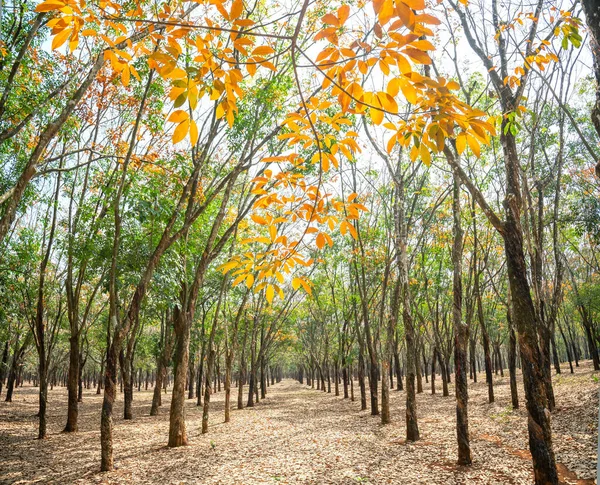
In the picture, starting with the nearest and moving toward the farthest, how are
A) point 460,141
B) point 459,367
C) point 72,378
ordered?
1. point 460,141
2. point 459,367
3. point 72,378

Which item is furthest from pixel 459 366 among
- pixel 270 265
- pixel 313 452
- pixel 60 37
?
pixel 60 37

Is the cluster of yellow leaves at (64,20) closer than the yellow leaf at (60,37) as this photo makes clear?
Yes

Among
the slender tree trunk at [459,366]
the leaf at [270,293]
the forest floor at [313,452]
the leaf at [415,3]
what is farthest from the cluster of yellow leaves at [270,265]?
the forest floor at [313,452]

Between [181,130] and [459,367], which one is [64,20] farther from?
[459,367]

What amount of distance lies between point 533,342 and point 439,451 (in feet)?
19.8

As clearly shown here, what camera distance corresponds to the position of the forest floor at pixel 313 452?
7.69 metres

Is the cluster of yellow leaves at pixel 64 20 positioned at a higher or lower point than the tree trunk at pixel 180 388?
higher

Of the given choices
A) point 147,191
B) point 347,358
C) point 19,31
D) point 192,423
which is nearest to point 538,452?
point 147,191

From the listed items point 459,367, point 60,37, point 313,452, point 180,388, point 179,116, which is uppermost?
point 60,37

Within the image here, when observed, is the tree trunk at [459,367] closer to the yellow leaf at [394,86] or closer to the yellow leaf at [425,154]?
the yellow leaf at [425,154]

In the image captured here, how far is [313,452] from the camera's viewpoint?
1009 centimetres

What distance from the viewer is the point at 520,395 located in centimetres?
1773

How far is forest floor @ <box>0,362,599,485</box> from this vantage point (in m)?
7.69

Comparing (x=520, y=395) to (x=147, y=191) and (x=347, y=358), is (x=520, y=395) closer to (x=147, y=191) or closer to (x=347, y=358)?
(x=347, y=358)
